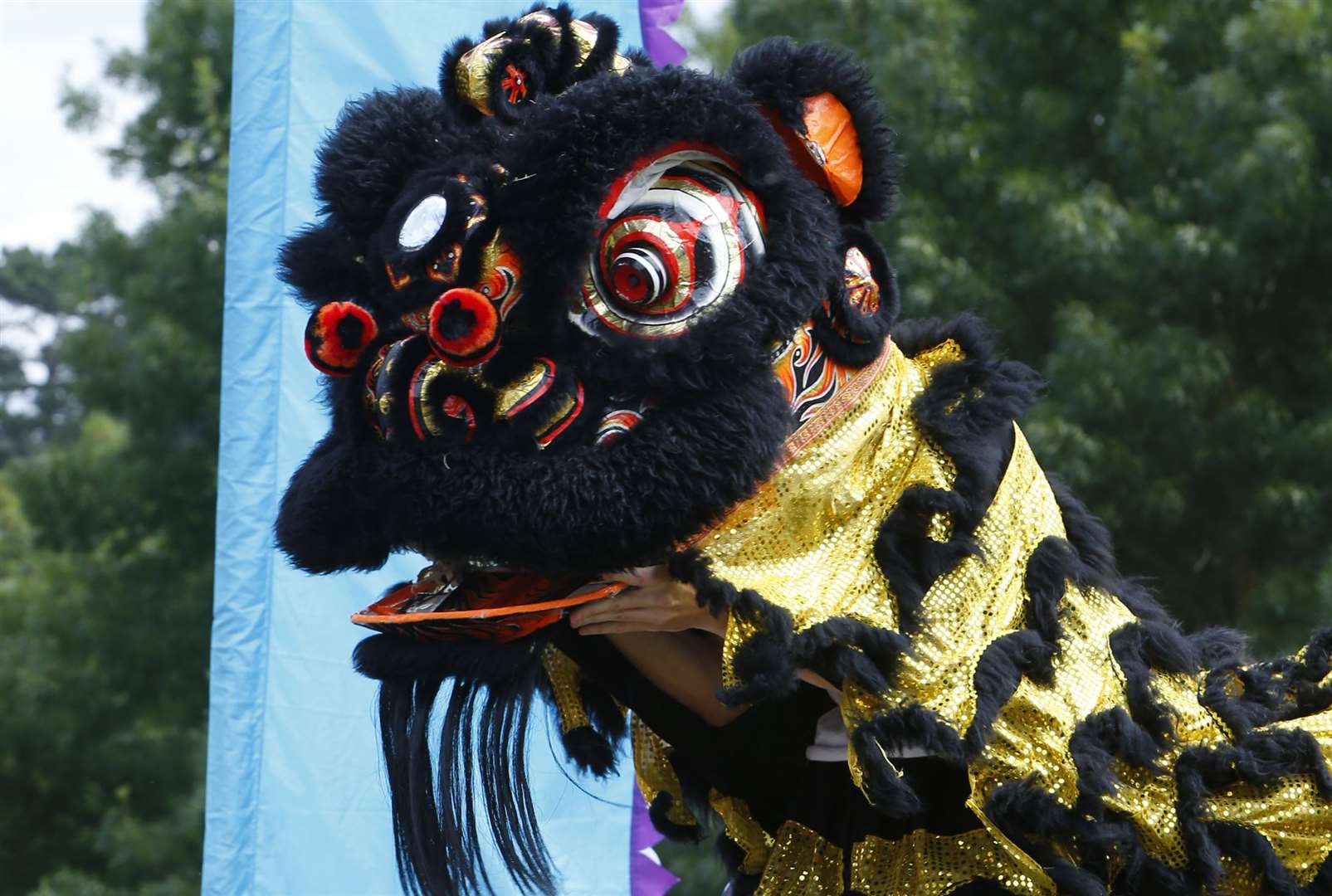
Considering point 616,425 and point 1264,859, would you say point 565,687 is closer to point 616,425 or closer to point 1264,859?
point 616,425

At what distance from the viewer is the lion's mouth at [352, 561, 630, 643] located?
1.58 m

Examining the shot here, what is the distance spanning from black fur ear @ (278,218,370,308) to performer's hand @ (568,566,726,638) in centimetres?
40

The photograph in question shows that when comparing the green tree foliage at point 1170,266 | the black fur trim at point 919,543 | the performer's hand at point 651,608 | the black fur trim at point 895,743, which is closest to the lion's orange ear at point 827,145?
the black fur trim at point 919,543

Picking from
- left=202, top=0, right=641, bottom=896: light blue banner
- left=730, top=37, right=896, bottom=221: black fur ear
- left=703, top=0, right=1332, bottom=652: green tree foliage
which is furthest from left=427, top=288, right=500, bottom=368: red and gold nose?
left=703, top=0, right=1332, bottom=652: green tree foliage

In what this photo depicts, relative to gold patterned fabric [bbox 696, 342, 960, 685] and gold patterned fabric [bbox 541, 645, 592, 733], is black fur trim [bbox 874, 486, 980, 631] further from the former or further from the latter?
gold patterned fabric [bbox 541, 645, 592, 733]

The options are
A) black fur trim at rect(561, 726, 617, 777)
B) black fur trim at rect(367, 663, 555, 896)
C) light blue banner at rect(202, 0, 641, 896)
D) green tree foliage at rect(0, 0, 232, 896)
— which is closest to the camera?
black fur trim at rect(367, 663, 555, 896)

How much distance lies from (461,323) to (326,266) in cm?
25

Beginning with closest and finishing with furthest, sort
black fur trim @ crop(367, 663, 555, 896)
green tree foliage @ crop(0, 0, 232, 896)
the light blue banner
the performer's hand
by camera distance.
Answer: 1. the performer's hand
2. black fur trim @ crop(367, 663, 555, 896)
3. the light blue banner
4. green tree foliage @ crop(0, 0, 232, 896)

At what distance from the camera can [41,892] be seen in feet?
24.8

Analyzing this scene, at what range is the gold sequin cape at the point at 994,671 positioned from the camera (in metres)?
1.52

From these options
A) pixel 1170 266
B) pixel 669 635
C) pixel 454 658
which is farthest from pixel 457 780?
pixel 1170 266

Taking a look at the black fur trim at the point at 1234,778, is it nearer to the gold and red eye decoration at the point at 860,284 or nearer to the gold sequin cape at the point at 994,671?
the gold sequin cape at the point at 994,671

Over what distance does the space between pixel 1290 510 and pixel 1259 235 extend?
0.92 meters

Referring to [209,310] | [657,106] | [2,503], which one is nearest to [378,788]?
[657,106]
